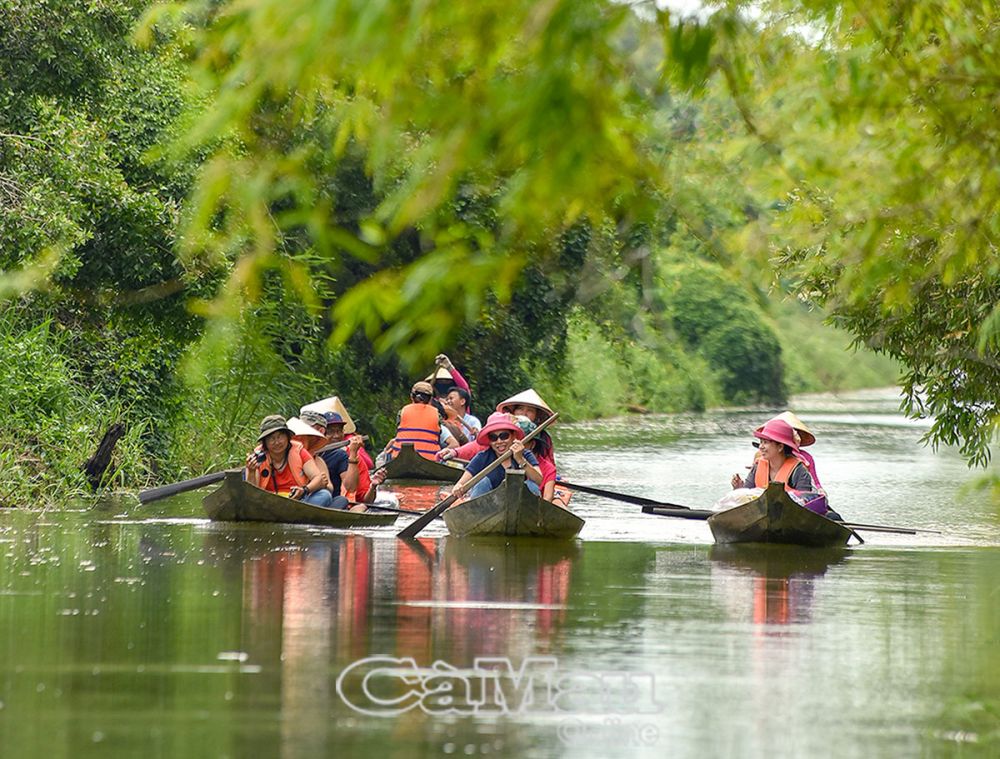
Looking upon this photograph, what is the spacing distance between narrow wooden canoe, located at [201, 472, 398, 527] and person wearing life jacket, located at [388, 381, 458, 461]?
670 centimetres

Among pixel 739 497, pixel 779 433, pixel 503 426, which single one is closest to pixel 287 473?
pixel 503 426

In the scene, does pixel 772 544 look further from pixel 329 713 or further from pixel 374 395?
pixel 374 395

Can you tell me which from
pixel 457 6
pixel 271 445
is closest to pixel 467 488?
pixel 271 445

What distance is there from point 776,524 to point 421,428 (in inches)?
359

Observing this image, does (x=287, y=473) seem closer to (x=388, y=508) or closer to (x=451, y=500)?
(x=388, y=508)

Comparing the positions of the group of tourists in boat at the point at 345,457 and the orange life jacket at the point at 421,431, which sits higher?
the orange life jacket at the point at 421,431

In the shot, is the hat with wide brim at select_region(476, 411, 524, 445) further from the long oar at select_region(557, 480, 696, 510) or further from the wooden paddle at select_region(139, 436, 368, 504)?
the long oar at select_region(557, 480, 696, 510)

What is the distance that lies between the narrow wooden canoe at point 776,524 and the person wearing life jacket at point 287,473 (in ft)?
12.7

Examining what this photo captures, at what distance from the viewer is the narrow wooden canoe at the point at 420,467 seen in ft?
83.1

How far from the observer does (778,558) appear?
55.0 ft

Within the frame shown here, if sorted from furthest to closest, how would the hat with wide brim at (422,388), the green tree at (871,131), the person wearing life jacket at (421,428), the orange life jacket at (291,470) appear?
the person wearing life jacket at (421,428) < the hat with wide brim at (422,388) < the orange life jacket at (291,470) < the green tree at (871,131)

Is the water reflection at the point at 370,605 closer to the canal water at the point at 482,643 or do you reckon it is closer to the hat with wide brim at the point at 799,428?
the canal water at the point at 482,643

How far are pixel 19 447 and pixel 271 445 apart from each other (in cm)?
312

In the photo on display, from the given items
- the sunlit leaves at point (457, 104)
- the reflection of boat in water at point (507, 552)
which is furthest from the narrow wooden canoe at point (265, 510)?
the sunlit leaves at point (457, 104)
